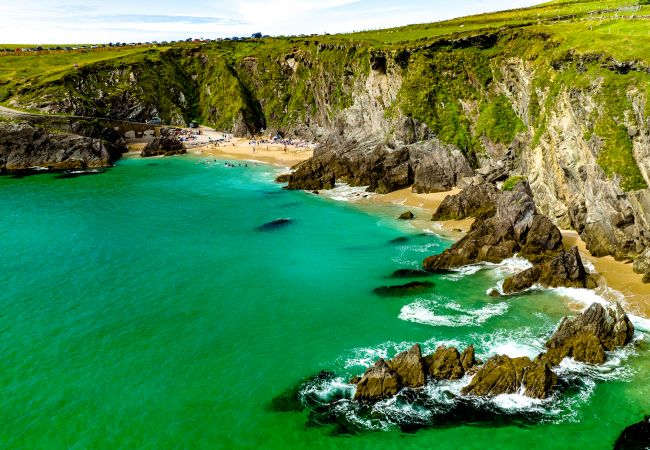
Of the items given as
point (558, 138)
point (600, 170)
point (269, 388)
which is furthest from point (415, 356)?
point (558, 138)

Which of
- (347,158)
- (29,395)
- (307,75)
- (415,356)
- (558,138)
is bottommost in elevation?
(29,395)

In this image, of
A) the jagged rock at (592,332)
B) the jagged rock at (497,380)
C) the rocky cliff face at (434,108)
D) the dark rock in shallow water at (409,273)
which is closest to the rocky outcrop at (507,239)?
the dark rock in shallow water at (409,273)

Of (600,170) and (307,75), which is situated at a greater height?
(307,75)

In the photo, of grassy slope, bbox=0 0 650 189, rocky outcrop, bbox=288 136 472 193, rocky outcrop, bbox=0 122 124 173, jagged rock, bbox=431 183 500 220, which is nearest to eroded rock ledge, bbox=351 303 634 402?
grassy slope, bbox=0 0 650 189

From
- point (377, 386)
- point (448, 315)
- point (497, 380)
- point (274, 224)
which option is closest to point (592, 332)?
point (497, 380)

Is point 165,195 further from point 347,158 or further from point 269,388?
point 269,388

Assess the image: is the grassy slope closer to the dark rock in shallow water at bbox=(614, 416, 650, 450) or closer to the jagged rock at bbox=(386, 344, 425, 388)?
the dark rock in shallow water at bbox=(614, 416, 650, 450)

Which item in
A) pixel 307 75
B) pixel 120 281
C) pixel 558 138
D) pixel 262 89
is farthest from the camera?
pixel 262 89
